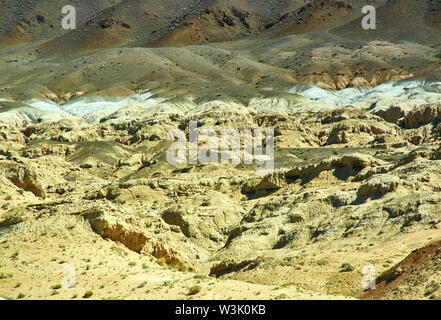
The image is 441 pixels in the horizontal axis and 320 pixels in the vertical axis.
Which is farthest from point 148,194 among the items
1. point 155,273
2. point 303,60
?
point 303,60

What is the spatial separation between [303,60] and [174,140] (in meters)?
94.6

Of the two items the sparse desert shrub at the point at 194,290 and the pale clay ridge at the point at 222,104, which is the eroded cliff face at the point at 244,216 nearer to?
the sparse desert shrub at the point at 194,290

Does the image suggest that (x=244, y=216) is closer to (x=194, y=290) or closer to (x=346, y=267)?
(x=346, y=267)

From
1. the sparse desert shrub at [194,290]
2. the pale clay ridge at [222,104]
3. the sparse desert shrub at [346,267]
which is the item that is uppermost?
the pale clay ridge at [222,104]

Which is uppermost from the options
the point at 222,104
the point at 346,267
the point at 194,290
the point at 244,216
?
the point at 222,104

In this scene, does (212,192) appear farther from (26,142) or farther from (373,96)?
(373,96)

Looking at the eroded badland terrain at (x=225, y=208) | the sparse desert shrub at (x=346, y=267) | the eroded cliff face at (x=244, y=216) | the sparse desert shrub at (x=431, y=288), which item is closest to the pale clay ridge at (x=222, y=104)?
the eroded badland terrain at (x=225, y=208)

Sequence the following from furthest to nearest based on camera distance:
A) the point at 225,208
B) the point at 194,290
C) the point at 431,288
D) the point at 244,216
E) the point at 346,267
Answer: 1. the point at 225,208
2. the point at 244,216
3. the point at 346,267
4. the point at 194,290
5. the point at 431,288

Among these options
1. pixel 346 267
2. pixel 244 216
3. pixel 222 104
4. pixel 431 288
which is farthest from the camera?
pixel 222 104

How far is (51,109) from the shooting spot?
13362 cm

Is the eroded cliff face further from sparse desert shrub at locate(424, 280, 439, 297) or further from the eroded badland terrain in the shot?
sparse desert shrub at locate(424, 280, 439, 297)

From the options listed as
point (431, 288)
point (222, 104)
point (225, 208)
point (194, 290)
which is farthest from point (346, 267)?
point (222, 104)

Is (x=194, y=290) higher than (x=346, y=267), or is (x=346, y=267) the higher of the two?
(x=194, y=290)

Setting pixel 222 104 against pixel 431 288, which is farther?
pixel 222 104
